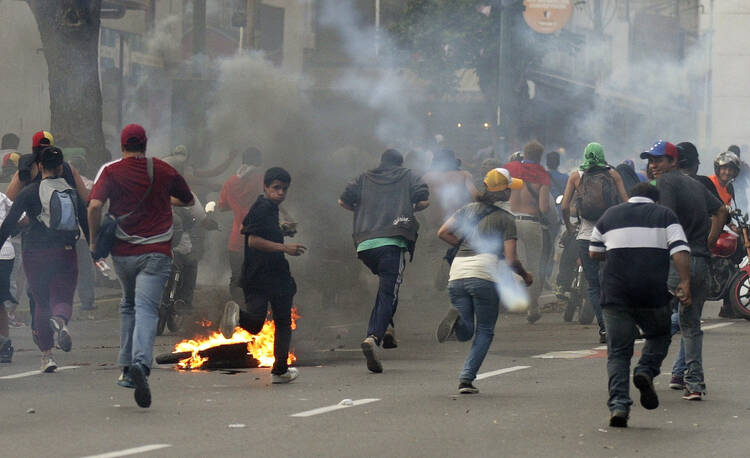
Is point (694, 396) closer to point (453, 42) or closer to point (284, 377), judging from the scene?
point (284, 377)

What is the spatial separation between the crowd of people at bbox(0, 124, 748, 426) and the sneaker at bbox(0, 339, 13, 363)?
11mm

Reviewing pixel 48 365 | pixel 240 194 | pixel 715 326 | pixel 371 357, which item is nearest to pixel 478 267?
pixel 371 357

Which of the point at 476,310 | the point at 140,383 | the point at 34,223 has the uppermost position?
the point at 34,223

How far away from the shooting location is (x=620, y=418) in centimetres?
845

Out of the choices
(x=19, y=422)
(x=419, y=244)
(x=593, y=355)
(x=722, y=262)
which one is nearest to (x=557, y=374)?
(x=593, y=355)

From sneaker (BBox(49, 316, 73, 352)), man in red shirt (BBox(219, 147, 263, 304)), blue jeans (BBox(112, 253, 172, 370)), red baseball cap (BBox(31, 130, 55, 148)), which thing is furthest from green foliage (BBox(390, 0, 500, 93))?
blue jeans (BBox(112, 253, 172, 370))

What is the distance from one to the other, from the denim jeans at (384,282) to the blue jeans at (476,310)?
1.14 meters

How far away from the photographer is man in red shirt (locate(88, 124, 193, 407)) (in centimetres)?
948

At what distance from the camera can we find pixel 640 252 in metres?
8.69

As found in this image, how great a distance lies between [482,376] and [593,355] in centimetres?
174

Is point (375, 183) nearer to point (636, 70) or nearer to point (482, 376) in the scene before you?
point (482, 376)

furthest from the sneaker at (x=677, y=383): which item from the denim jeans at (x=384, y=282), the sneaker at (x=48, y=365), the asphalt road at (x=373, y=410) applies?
the sneaker at (x=48, y=365)

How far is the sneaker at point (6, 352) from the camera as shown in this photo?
1188cm

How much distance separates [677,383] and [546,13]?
20.8 m
